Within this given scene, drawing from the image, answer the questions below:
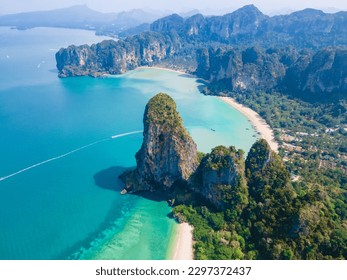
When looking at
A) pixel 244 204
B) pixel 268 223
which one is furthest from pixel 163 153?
pixel 268 223

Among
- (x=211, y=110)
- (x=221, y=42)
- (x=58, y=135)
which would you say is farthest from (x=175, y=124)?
(x=221, y=42)

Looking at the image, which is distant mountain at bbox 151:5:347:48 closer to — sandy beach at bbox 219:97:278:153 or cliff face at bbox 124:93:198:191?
sandy beach at bbox 219:97:278:153

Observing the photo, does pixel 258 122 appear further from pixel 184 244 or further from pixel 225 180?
pixel 184 244

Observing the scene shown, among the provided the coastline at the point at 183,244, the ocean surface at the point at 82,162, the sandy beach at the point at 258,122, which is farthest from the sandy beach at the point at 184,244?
the sandy beach at the point at 258,122

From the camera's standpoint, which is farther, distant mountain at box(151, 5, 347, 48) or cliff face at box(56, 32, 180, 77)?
distant mountain at box(151, 5, 347, 48)

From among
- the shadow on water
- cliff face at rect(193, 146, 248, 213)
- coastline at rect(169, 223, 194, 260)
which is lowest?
coastline at rect(169, 223, 194, 260)

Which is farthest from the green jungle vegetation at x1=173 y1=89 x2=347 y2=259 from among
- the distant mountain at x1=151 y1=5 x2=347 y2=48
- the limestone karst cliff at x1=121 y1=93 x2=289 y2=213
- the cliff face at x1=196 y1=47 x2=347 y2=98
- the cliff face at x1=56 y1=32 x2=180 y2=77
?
the distant mountain at x1=151 y1=5 x2=347 y2=48

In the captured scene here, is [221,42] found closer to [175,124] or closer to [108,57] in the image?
[108,57]
